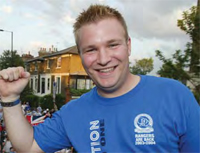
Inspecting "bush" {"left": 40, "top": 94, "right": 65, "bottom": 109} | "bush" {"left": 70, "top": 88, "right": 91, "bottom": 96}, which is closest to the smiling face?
"bush" {"left": 70, "top": 88, "right": 91, "bottom": 96}

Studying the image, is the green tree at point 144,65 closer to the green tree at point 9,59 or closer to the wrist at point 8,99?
the green tree at point 9,59

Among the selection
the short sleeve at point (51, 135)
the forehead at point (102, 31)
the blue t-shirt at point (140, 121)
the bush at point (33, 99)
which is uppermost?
the forehead at point (102, 31)

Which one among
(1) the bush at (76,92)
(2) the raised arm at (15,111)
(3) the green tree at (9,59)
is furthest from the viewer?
(3) the green tree at (9,59)

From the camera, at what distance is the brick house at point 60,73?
31562 mm

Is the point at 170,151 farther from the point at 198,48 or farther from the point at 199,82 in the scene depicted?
the point at 199,82

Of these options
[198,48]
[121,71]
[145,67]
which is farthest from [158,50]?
[145,67]

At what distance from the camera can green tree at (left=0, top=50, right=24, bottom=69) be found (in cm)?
3584

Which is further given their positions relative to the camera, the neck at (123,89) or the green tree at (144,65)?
the green tree at (144,65)

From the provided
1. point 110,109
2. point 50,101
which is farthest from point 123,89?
point 50,101

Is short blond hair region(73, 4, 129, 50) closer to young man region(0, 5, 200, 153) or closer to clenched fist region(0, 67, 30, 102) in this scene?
young man region(0, 5, 200, 153)

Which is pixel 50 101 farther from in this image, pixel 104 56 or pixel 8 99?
pixel 104 56

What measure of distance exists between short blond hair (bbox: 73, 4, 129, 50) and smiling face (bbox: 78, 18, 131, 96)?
32 mm

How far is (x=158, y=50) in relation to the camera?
9164 millimetres

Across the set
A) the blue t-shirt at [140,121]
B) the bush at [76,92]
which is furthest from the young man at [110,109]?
the bush at [76,92]
